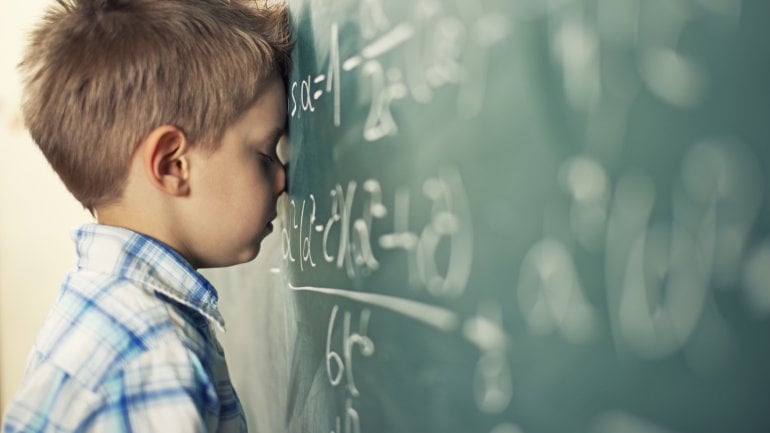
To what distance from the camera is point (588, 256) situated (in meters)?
0.40

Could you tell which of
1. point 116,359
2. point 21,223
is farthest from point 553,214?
point 21,223

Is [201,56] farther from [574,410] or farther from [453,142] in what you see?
[574,410]

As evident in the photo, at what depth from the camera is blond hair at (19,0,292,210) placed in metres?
0.76

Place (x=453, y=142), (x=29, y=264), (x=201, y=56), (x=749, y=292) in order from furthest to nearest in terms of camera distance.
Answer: (x=29, y=264) → (x=201, y=56) → (x=453, y=142) → (x=749, y=292)

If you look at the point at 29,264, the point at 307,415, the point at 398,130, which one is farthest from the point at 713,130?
the point at 29,264

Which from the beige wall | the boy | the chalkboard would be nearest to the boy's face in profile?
the boy

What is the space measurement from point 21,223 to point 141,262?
1.83 metres

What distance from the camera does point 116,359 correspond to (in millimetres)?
674

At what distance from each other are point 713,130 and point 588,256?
96mm

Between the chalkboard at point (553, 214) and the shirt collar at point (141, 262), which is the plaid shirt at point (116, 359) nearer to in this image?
the shirt collar at point (141, 262)

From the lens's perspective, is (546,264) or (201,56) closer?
(546,264)

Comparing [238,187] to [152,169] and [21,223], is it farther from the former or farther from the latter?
[21,223]

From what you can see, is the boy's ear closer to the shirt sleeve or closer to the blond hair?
the blond hair

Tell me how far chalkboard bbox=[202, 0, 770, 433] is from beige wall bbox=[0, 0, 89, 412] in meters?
1.80
